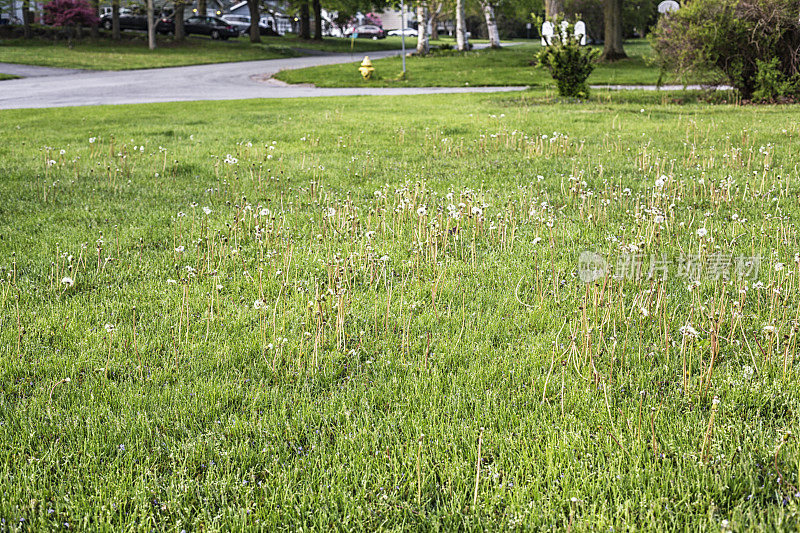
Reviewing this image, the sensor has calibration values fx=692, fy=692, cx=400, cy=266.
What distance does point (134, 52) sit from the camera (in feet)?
127

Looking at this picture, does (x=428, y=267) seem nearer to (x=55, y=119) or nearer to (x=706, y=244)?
(x=706, y=244)

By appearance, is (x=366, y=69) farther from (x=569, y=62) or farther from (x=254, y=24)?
(x=254, y=24)

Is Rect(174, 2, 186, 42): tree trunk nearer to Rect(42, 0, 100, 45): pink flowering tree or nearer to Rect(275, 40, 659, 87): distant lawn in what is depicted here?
Rect(42, 0, 100, 45): pink flowering tree

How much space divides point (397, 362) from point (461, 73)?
24.9 m

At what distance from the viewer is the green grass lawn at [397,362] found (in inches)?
106

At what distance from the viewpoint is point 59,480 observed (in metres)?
2.82

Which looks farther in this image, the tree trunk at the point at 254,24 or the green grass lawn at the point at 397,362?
the tree trunk at the point at 254,24

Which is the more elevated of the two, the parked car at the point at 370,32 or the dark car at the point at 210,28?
the parked car at the point at 370,32

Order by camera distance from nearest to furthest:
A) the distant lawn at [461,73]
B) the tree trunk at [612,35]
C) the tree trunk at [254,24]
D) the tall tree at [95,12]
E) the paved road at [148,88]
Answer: the paved road at [148,88] < the distant lawn at [461,73] < the tree trunk at [612,35] < the tall tree at [95,12] < the tree trunk at [254,24]

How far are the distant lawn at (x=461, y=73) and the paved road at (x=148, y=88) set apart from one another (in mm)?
1265

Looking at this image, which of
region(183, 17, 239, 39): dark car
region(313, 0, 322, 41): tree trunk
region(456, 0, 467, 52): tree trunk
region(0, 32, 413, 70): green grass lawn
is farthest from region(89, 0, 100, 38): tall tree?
region(456, 0, 467, 52): tree trunk

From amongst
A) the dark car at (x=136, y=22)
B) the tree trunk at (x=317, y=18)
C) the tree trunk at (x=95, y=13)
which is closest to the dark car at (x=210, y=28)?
the dark car at (x=136, y=22)

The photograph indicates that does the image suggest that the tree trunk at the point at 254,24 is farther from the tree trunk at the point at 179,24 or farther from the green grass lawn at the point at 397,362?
the green grass lawn at the point at 397,362

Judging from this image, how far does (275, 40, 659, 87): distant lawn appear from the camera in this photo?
2439 cm
